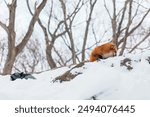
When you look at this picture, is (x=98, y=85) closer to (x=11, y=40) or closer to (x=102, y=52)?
(x=102, y=52)

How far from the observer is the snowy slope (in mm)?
4695

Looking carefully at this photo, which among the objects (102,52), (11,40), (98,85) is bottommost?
(98,85)

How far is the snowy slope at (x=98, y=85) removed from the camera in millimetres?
4695

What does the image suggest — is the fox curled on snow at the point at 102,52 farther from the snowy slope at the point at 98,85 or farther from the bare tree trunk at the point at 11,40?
the bare tree trunk at the point at 11,40

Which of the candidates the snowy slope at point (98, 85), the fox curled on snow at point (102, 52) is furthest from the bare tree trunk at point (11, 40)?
the snowy slope at point (98, 85)

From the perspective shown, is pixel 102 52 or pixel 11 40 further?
pixel 11 40

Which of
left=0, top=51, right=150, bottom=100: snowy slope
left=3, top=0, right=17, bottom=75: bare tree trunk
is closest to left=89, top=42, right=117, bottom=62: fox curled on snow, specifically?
left=0, top=51, right=150, bottom=100: snowy slope

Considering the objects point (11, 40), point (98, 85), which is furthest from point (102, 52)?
point (11, 40)

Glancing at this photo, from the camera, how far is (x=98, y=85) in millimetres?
4789

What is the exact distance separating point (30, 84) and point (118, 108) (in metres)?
1.76

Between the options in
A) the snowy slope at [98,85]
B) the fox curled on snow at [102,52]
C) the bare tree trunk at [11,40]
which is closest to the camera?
the snowy slope at [98,85]

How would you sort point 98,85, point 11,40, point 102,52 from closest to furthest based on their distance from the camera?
1. point 98,85
2. point 102,52
3. point 11,40

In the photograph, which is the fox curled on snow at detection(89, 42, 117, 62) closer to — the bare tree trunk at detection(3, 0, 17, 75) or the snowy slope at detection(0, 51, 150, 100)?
the snowy slope at detection(0, 51, 150, 100)

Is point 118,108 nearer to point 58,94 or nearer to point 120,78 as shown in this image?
point 120,78
